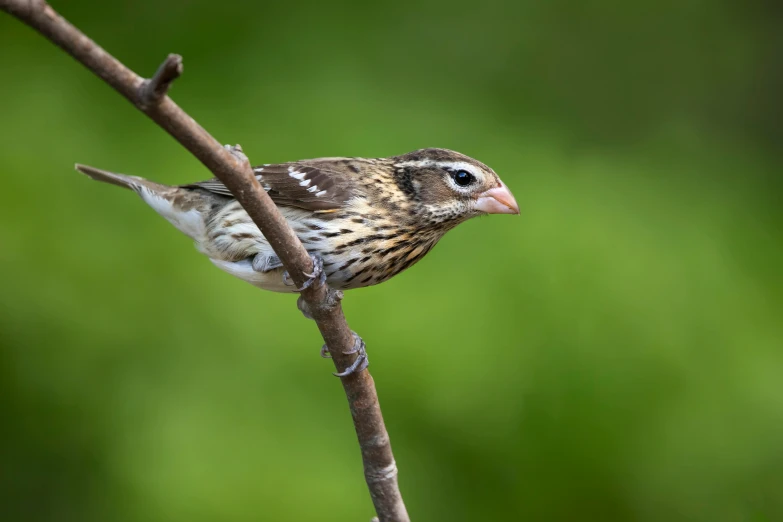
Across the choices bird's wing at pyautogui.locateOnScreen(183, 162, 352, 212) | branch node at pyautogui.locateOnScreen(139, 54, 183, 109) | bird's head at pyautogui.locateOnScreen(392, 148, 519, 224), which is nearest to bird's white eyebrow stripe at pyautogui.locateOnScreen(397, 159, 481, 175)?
bird's head at pyautogui.locateOnScreen(392, 148, 519, 224)

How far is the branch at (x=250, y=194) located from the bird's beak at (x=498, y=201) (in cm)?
70

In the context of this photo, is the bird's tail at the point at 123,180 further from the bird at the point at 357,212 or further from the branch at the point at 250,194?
the branch at the point at 250,194

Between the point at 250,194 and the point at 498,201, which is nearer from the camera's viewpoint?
the point at 250,194

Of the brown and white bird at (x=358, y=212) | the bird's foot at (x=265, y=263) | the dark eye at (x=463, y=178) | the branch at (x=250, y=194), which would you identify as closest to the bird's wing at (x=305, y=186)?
the brown and white bird at (x=358, y=212)

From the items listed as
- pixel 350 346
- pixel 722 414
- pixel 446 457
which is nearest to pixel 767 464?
pixel 722 414

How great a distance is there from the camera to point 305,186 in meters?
2.63

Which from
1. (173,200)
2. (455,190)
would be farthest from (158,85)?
(173,200)

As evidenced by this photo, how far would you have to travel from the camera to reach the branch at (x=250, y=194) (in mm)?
1320

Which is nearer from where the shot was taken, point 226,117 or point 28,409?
point 28,409

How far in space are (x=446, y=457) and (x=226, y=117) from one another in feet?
5.43

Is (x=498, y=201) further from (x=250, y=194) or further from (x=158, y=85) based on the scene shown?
(x=158, y=85)

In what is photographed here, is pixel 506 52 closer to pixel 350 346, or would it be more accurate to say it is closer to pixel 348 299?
pixel 348 299

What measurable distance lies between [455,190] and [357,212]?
0.31m

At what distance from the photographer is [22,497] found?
131 inches
